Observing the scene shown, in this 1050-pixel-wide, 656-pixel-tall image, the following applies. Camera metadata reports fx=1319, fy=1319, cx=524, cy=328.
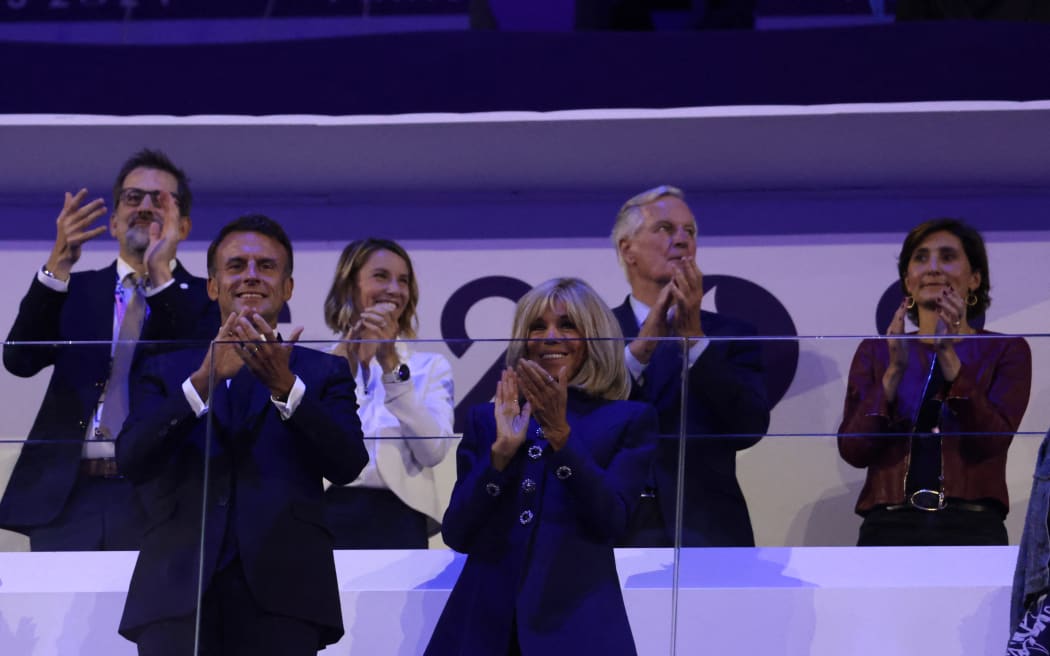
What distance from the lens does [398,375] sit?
259cm

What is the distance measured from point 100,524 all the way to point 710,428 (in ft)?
3.97

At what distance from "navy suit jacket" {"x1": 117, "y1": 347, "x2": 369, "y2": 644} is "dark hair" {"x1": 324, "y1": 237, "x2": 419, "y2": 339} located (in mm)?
961

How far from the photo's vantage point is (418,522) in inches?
101

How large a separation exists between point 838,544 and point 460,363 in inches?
31.9

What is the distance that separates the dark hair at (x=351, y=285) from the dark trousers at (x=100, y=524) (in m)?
1.02

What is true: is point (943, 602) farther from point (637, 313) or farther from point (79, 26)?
point (79, 26)

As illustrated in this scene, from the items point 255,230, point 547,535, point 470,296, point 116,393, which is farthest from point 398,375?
point 470,296

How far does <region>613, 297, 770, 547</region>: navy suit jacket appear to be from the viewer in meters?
2.53

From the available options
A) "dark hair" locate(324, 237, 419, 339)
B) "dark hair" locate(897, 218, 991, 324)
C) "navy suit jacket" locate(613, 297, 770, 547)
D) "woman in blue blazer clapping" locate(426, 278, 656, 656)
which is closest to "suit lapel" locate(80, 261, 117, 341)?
"dark hair" locate(324, 237, 419, 339)

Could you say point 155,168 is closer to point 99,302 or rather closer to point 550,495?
point 99,302

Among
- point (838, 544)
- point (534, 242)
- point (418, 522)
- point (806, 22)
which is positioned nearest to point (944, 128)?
point (806, 22)

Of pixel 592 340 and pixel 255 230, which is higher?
pixel 255 230

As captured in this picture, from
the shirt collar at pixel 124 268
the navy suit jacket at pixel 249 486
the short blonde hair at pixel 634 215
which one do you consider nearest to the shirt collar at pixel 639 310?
the short blonde hair at pixel 634 215

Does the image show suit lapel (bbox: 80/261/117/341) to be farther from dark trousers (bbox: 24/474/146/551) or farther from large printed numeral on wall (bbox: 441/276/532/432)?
large printed numeral on wall (bbox: 441/276/532/432)
